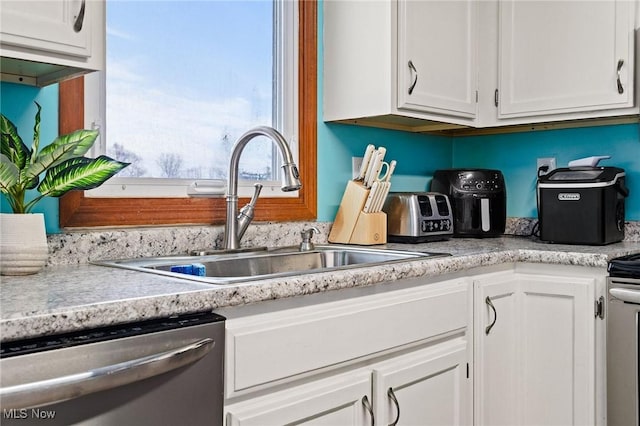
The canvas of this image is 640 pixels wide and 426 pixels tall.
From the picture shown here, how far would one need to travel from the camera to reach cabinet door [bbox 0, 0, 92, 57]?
117 centimetres

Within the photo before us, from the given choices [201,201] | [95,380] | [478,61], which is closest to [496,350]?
[201,201]

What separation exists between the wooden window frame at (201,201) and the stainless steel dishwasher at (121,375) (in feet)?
2.18

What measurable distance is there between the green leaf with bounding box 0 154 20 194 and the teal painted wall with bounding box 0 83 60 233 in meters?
0.21

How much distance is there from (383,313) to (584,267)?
0.80 meters

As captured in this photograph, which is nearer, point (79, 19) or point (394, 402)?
point (79, 19)

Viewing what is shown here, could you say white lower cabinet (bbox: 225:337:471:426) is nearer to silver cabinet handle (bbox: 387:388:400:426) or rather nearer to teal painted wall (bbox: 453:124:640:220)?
silver cabinet handle (bbox: 387:388:400:426)

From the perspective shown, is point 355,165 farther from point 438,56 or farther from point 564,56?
point 564,56

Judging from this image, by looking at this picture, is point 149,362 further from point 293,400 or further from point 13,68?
point 13,68

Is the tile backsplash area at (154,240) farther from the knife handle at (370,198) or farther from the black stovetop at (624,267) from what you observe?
the black stovetop at (624,267)

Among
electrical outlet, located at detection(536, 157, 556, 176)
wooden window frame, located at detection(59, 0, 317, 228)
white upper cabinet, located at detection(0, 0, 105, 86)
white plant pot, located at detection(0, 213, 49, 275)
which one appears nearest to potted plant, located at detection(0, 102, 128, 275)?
white plant pot, located at detection(0, 213, 49, 275)

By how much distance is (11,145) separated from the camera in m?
1.25

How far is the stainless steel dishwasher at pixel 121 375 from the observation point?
33.3 inches

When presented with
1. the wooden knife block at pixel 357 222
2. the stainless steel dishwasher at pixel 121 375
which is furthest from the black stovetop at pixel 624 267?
the stainless steel dishwasher at pixel 121 375

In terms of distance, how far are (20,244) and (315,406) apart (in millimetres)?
695
